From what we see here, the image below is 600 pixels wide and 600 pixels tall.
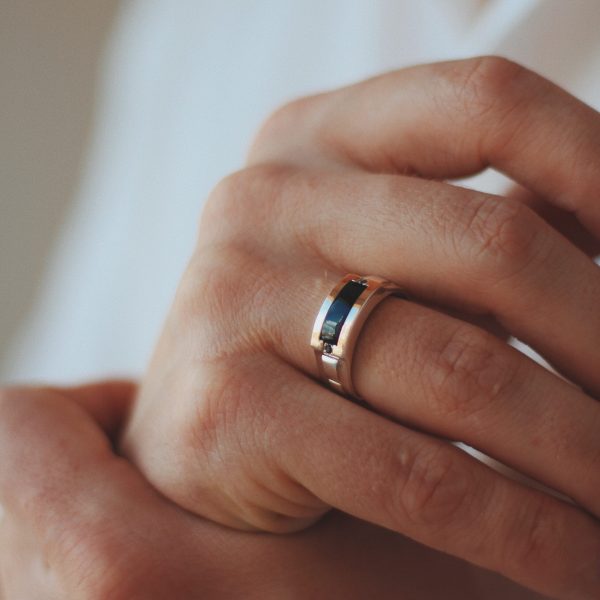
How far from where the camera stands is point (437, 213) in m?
0.52

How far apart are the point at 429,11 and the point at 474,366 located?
0.72m

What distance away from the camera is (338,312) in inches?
20.3

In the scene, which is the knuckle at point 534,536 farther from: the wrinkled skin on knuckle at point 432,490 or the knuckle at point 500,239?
the knuckle at point 500,239

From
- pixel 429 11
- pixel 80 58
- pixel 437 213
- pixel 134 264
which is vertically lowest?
pixel 134 264

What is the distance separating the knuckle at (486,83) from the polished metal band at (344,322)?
0.14 m

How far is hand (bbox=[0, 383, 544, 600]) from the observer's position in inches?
23.2

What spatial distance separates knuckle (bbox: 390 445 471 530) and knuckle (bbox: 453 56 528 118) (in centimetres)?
24

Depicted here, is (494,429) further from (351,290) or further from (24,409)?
(24,409)

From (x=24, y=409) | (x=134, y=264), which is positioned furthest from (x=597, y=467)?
(x=134, y=264)

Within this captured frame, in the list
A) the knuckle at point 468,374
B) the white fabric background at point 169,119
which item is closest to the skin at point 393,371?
the knuckle at point 468,374

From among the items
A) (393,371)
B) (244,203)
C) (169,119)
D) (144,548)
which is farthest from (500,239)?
(169,119)

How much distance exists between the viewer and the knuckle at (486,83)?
53 cm

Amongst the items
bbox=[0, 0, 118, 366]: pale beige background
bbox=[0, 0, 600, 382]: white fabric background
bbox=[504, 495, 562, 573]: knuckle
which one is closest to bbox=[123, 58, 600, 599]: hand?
bbox=[504, 495, 562, 573]: knuckle

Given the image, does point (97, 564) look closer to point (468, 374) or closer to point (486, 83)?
point (468, 374)
